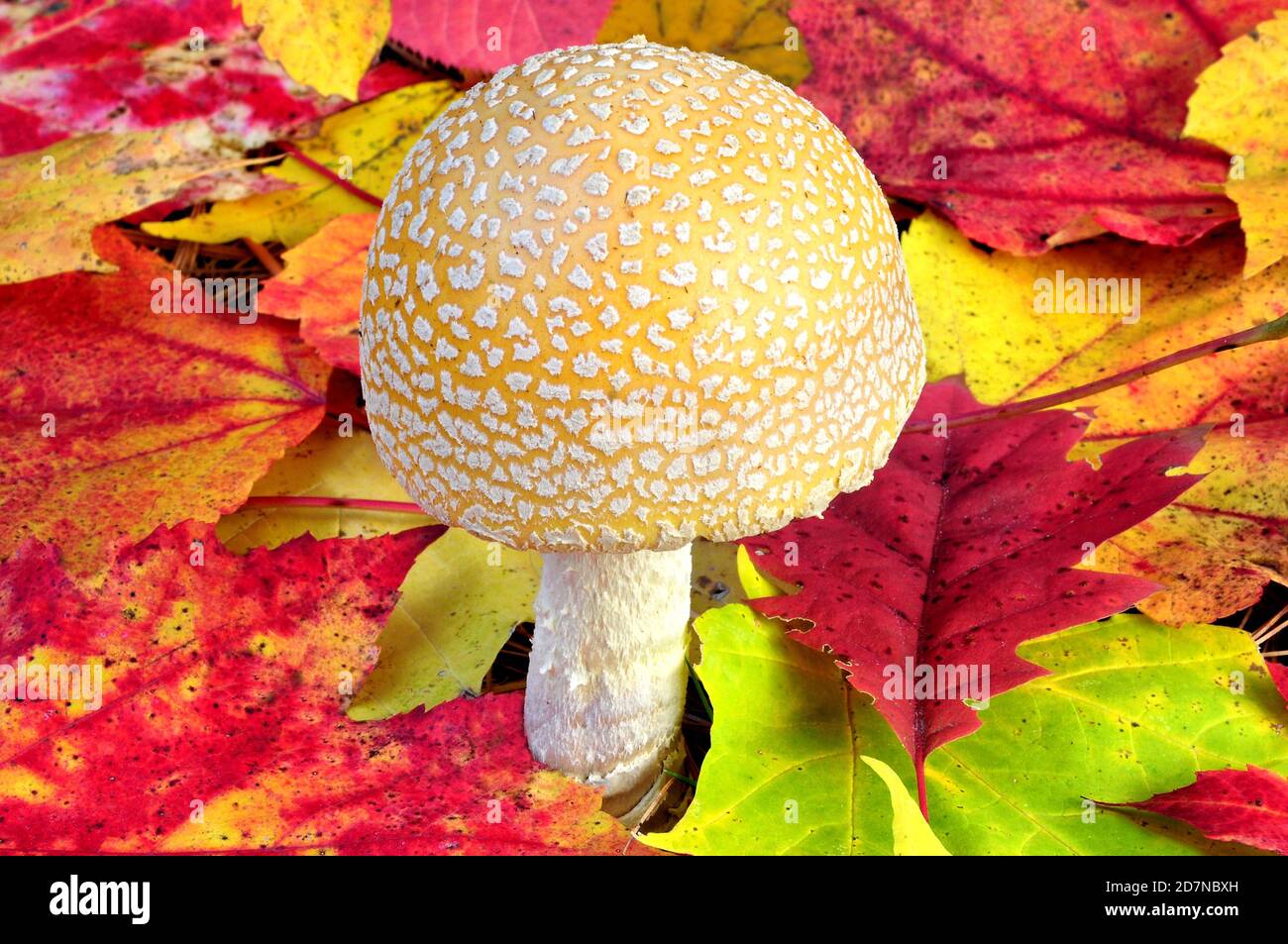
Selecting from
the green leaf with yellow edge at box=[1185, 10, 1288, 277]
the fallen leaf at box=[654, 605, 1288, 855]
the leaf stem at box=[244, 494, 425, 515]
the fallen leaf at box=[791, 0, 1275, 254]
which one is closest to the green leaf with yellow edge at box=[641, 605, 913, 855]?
the fallen leaf at box=[654, 605, 1288, 855]

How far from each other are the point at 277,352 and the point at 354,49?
0.73 metres

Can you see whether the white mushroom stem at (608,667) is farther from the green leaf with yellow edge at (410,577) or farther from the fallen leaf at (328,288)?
the fallen leaf at (328,288)

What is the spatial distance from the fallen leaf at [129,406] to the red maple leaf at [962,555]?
44.4 inches

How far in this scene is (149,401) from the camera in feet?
7.48

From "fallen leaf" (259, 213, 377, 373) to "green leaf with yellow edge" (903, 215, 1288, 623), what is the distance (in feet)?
4.24

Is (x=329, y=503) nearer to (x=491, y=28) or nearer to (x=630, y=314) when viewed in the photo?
(x=630, y=314)

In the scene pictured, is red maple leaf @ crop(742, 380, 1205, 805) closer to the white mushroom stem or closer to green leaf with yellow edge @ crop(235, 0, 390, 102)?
the white mushroom stem

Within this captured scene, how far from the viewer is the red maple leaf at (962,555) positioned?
5.37 feet

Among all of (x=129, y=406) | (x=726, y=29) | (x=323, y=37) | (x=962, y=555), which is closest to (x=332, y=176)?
(x=323, y=37)

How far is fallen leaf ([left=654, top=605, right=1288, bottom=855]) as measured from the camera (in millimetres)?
1666

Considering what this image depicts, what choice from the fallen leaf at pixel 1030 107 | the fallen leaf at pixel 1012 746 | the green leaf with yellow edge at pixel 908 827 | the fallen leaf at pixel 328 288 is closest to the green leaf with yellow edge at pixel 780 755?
the fallen leaf at pixel 1012 746

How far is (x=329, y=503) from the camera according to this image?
228cm

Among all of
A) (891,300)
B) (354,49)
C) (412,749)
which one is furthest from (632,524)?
(354,49)

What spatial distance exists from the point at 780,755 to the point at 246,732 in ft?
3.00
